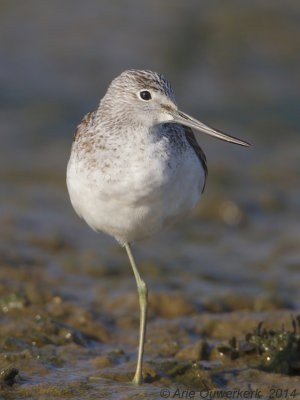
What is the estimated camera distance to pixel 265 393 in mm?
6035

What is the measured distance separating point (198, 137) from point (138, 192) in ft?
26.3

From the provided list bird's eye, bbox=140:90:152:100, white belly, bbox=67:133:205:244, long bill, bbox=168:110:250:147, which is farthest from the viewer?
bird's eye, bbox=140:90:152:100

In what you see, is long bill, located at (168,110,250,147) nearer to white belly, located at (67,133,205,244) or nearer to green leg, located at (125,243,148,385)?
white belly, located at (67,133,205,244)

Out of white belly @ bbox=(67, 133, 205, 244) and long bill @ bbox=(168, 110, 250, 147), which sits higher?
long bill @ bbox=(168, 110, 250, 147)

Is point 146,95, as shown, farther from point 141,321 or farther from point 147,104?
point 141,321

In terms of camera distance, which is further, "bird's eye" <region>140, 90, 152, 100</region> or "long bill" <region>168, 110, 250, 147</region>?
"bird's eye" <region>140, 90, 152, 100</region>

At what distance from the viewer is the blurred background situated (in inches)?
353

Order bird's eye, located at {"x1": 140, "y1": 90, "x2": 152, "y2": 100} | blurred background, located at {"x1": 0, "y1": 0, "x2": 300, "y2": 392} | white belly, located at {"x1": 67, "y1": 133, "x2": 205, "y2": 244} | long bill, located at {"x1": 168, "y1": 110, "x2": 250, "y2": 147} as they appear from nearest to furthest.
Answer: white belly, located at {"x1": 67, "y1": 133, "x2": 205, "y2": 244}
long bill, located at {"x1": 168, "y1": 110, "x2": 250, "y2": 147}
bird's eye, located at {"x1": 140, "y1": 90, "x2": 152, "y2": 100}
blurred background, located at {"x1": 0, "y1": 0, "x2": 300, "y2": 392}

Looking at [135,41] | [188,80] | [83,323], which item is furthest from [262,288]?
[135,41]

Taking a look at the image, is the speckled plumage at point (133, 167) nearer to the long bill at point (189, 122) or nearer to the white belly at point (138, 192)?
the white belly at point (138, 192)

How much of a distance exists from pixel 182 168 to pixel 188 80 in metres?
9.58

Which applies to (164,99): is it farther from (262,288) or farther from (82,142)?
(262,288)

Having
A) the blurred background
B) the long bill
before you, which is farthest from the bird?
the blurred background

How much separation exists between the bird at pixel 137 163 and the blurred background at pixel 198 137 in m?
2.25
